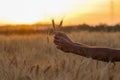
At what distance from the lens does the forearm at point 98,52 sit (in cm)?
228

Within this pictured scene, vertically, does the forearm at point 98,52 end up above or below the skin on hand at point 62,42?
below

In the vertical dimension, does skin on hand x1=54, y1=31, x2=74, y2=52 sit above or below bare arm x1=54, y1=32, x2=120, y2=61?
above

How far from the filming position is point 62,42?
2.24 meters

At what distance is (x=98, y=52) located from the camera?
90.7 inches

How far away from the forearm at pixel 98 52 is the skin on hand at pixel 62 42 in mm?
30

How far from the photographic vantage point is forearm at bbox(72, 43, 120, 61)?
7.48 ft

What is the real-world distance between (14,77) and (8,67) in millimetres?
249

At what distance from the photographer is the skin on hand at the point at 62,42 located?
87.3 inches

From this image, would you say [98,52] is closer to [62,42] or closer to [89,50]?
[89,50]

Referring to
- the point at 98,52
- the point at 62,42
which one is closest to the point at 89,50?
the point at 98,52

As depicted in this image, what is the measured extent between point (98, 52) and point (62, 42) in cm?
22

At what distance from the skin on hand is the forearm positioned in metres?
0.03

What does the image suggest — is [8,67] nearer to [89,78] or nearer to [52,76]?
[52,76]

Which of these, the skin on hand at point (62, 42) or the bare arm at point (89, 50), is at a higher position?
the skin on hand at point (62, 42)
